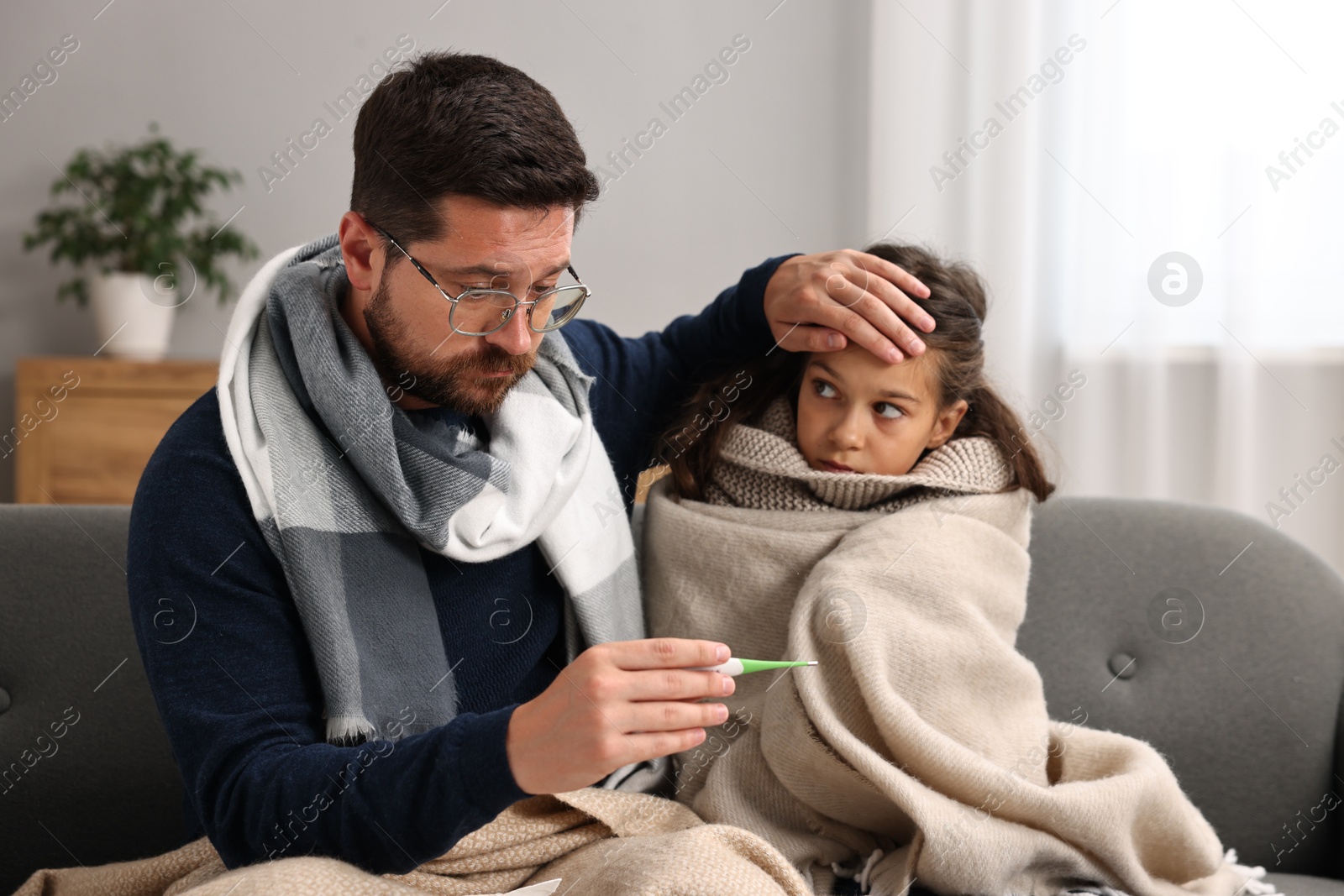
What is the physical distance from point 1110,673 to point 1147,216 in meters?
1.57

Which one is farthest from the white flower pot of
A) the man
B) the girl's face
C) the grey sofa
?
the girl's face

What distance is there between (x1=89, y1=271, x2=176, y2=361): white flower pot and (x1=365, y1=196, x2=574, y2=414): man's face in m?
2.21

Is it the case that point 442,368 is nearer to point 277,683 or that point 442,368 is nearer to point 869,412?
point 277,683

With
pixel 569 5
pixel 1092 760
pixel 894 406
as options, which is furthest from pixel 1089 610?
pixel 569 5

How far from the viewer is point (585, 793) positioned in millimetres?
1186

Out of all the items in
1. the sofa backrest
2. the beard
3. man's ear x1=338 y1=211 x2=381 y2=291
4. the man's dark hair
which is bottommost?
the sofa backrest

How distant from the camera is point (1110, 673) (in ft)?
4.87

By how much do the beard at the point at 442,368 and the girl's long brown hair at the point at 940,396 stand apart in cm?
31

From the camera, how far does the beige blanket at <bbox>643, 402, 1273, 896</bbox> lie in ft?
3.73

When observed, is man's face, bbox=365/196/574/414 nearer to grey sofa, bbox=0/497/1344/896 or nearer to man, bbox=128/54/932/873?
man, bbox=128/54/932/873

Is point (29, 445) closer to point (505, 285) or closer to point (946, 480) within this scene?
point (505, 285)

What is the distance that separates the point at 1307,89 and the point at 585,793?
2.33 m

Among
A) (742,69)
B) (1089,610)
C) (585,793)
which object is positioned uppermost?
(742,69)

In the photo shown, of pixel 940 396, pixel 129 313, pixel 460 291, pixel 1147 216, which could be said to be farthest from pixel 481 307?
pixel 129 313
